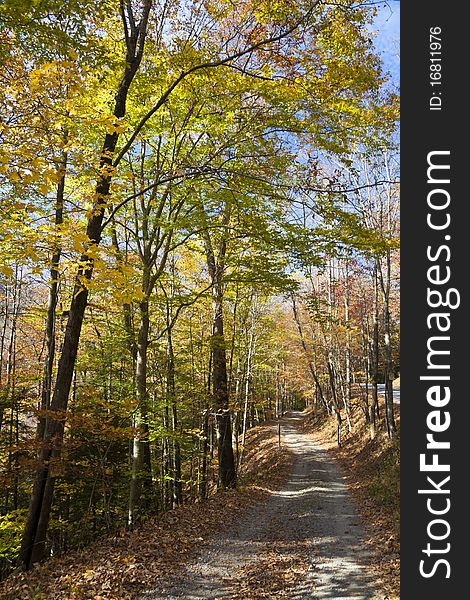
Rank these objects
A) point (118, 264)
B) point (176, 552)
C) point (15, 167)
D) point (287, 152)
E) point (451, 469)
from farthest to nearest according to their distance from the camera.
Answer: point (287, 152) < point (176, 552) < point (118, 264) < point (15, 167) < point (451, 469)

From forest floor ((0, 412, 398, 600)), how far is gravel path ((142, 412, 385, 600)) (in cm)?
1

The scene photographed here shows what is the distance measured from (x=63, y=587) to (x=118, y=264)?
4.24 meters

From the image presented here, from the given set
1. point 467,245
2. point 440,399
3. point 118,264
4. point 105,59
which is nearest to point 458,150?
point 467,245

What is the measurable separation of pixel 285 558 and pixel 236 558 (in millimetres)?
788

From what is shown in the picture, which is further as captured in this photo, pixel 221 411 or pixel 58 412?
pixel 221 411

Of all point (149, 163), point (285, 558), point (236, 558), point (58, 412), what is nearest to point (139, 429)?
point (58, 412)

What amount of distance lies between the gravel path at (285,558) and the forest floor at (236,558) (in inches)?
0.6

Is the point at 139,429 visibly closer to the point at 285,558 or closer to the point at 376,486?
the point at 285,558

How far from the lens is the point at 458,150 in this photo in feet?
11.9

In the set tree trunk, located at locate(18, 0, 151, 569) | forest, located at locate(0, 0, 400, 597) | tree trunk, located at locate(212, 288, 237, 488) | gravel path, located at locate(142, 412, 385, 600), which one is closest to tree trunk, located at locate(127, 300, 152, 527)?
forest, located at locate(0, 0, 400, 597)

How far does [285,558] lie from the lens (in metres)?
6.65

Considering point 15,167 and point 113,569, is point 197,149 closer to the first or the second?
point 15,167

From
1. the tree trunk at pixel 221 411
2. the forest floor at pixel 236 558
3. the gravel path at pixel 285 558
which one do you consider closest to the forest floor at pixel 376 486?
the forest floor at pixel 236 558

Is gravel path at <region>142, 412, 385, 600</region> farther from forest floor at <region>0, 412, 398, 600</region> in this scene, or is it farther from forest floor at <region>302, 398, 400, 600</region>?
forest floor at <region>302, 398, 400, 600</region>
